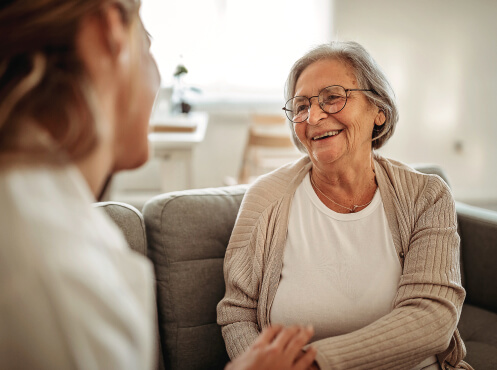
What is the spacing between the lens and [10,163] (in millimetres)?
520

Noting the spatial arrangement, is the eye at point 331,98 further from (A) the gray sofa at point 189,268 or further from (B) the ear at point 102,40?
(B) the ear at point 102,40

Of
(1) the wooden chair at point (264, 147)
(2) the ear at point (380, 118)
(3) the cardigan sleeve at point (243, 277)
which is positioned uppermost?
(2) the ear at point (380, 118)

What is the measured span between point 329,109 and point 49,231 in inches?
42.3

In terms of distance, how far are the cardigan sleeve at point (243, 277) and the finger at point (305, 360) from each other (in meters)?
0.26

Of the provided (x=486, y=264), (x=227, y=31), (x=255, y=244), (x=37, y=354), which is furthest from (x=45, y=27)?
(x=227, y=31)

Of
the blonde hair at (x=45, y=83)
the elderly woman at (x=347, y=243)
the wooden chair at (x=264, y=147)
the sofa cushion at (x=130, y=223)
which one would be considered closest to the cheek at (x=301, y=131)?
the elderly woman at (x=347, y=243)

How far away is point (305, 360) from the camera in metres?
0.99

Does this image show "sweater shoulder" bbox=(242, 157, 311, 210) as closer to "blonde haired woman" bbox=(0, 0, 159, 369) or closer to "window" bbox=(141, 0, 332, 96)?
"blonde haired woman" bbox=(0, 0, 159, 369)

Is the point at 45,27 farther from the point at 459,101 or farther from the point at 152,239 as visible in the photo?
the point at 459,101

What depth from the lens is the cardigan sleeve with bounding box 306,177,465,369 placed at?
44.2 inches

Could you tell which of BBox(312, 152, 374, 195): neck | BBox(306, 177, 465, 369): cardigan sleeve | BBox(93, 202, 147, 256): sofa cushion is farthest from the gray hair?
BBox(93, 202, 147, 256): sofa cushion

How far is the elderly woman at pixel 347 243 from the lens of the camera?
3.85 ft

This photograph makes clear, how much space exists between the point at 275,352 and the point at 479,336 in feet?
3.34

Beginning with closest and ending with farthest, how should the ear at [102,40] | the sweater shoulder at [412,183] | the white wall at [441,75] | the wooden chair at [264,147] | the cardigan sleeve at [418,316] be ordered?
the ear at [102,40], the cardigan sleeve at [418,316], the sweater shoulder at [412,183], the wooden chair at [264,147], the white wall at [441,75]
